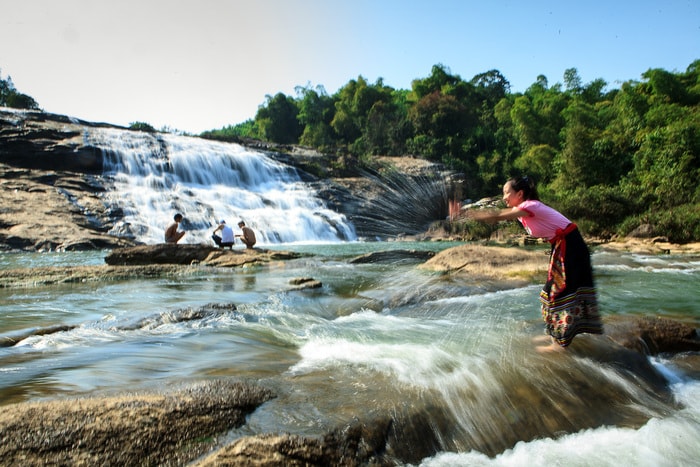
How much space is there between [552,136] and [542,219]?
45052 mm

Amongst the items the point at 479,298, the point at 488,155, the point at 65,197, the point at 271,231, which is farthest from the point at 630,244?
the point at 488,155

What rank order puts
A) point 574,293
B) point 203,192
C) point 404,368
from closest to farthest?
1. point 404,368
2. point 574,293
3. point 203,192

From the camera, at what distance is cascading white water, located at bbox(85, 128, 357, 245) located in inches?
912

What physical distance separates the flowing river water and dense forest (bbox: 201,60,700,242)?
4.29 m

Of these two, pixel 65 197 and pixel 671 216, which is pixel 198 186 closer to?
pixel 65 197

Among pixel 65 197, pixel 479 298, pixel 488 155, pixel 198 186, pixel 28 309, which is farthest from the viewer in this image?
pixel 488 155

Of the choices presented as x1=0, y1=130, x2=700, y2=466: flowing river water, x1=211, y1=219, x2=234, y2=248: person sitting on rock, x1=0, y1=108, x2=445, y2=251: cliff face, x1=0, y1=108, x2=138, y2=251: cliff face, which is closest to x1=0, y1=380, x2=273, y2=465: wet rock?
x1=0, y1=130, x2=700, y2=466: flowing river water

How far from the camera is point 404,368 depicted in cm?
323

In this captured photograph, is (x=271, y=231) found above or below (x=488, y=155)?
→ below

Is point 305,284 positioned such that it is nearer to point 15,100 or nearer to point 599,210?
point 599,210

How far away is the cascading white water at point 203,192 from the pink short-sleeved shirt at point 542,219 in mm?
19873

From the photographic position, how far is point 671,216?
17.4m

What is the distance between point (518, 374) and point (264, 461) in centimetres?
190

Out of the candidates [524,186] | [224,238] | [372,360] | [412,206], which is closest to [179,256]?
[224,238]
